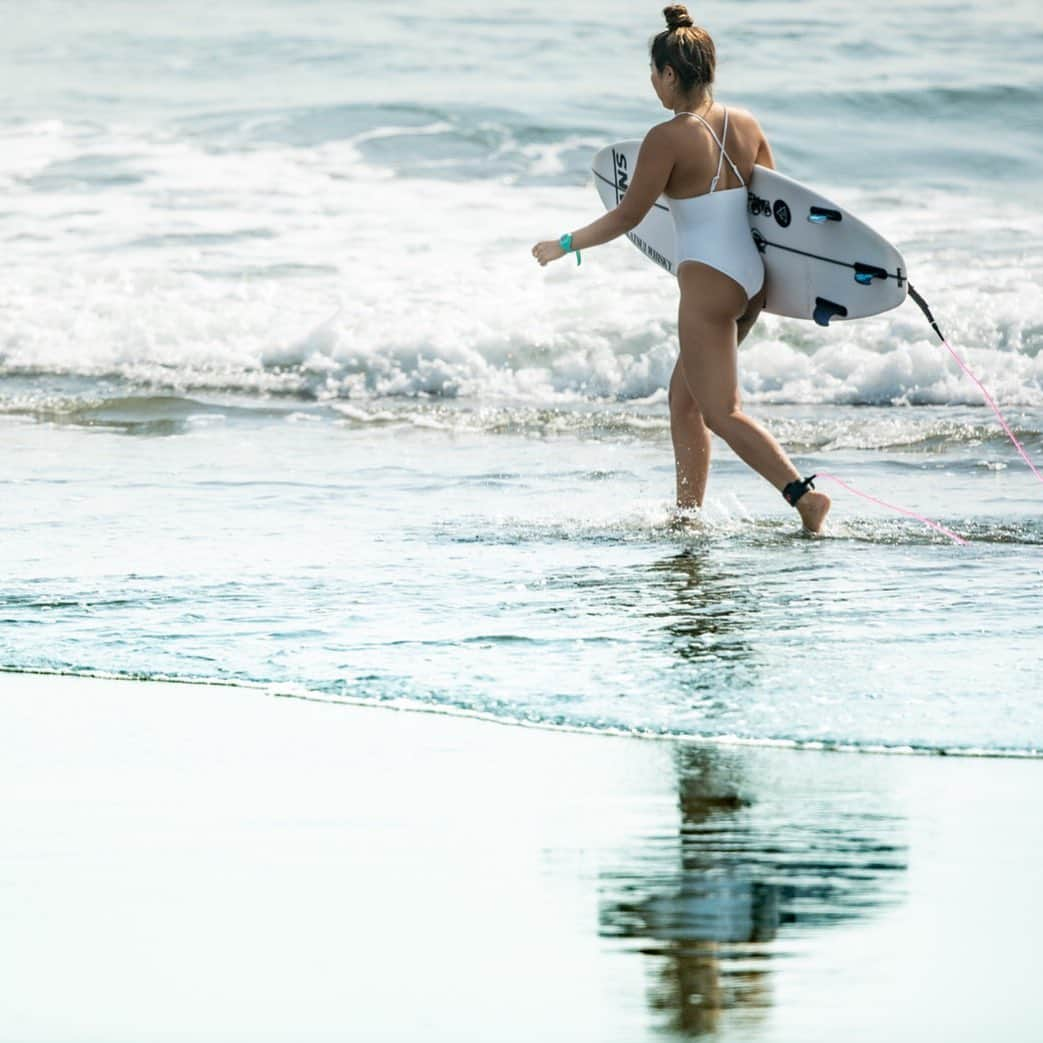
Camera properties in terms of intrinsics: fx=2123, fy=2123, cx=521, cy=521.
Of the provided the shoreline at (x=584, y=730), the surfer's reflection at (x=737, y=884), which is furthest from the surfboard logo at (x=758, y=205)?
the surfer's reflection at (x=737, y=884)

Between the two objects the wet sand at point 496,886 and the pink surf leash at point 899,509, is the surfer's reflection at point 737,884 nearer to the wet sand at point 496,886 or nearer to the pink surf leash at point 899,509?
the wet sand at point 496,886

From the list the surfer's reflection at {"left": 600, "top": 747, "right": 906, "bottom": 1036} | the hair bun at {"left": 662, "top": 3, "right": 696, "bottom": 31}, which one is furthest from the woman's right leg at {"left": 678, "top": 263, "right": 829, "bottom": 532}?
the surfer's reflection at {"left": 600, "top": 747, "right": 906, "bottom": 1036}

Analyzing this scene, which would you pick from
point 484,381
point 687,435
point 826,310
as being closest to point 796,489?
point 687,435

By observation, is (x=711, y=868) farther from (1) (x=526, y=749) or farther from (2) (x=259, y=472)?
(2) (x=259, y=472)

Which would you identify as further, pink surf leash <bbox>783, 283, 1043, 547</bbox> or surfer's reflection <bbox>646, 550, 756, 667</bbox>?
pink surf leash <bbox>783, 283, 1043, 547</bbox>

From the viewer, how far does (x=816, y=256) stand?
6992 mm

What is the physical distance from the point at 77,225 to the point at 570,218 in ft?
14.6

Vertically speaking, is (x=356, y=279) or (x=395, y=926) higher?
(x=395, y=926)

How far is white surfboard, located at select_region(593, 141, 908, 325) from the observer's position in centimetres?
687

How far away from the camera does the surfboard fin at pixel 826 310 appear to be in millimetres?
7074

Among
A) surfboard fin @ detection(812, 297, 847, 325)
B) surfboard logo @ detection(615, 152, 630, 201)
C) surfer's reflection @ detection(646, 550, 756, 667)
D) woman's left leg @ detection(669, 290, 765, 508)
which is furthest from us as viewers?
surfboard logo @ detection(615, 152, 630, 201)

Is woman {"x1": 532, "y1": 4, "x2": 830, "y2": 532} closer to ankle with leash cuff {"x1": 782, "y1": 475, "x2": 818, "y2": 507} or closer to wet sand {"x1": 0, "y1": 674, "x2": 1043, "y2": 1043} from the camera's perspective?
ankle with leash cuff {"x1": 782, "y1": 475, "x2": 818, "y2": 507}

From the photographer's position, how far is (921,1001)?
9.90 ft

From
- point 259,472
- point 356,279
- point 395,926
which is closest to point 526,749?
point 395,926
